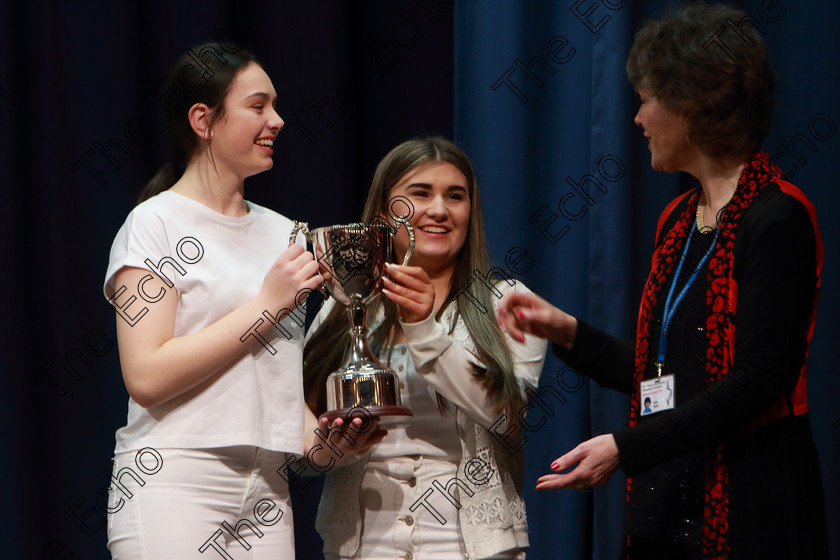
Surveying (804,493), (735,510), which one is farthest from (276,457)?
(804,493)

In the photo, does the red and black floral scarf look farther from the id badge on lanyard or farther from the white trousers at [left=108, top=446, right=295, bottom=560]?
the white trousers at [left=108, top=446, right=295, bottom=560]

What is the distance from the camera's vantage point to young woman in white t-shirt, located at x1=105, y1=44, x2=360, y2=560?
61.1 inches

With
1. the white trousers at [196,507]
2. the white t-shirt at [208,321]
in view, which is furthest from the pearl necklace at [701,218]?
the white trousers at [196,507]

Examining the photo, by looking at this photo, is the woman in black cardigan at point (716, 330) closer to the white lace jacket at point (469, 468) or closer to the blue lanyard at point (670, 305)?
the blue lanyard at point (670, 305)

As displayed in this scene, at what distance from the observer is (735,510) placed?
1.50 meters

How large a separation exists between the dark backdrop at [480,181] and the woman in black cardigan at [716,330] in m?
0.70

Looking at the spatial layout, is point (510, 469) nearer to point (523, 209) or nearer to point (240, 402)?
point (240, 402)

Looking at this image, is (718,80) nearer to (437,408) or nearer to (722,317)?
(722,317)

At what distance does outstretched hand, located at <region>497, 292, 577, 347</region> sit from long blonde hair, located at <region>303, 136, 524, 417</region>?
0.07m

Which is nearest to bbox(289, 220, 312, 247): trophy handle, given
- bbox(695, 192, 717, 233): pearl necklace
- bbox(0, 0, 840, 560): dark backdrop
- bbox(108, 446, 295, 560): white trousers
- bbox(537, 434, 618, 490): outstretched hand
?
bbox(108, 446, 295, 560): white trousers

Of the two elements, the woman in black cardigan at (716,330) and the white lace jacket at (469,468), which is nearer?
the woman in black cardigan at (716,330)

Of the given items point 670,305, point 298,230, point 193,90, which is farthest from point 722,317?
point 193,90

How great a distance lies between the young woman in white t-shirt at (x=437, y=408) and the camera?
1.70 m

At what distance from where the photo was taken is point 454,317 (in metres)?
1.89
